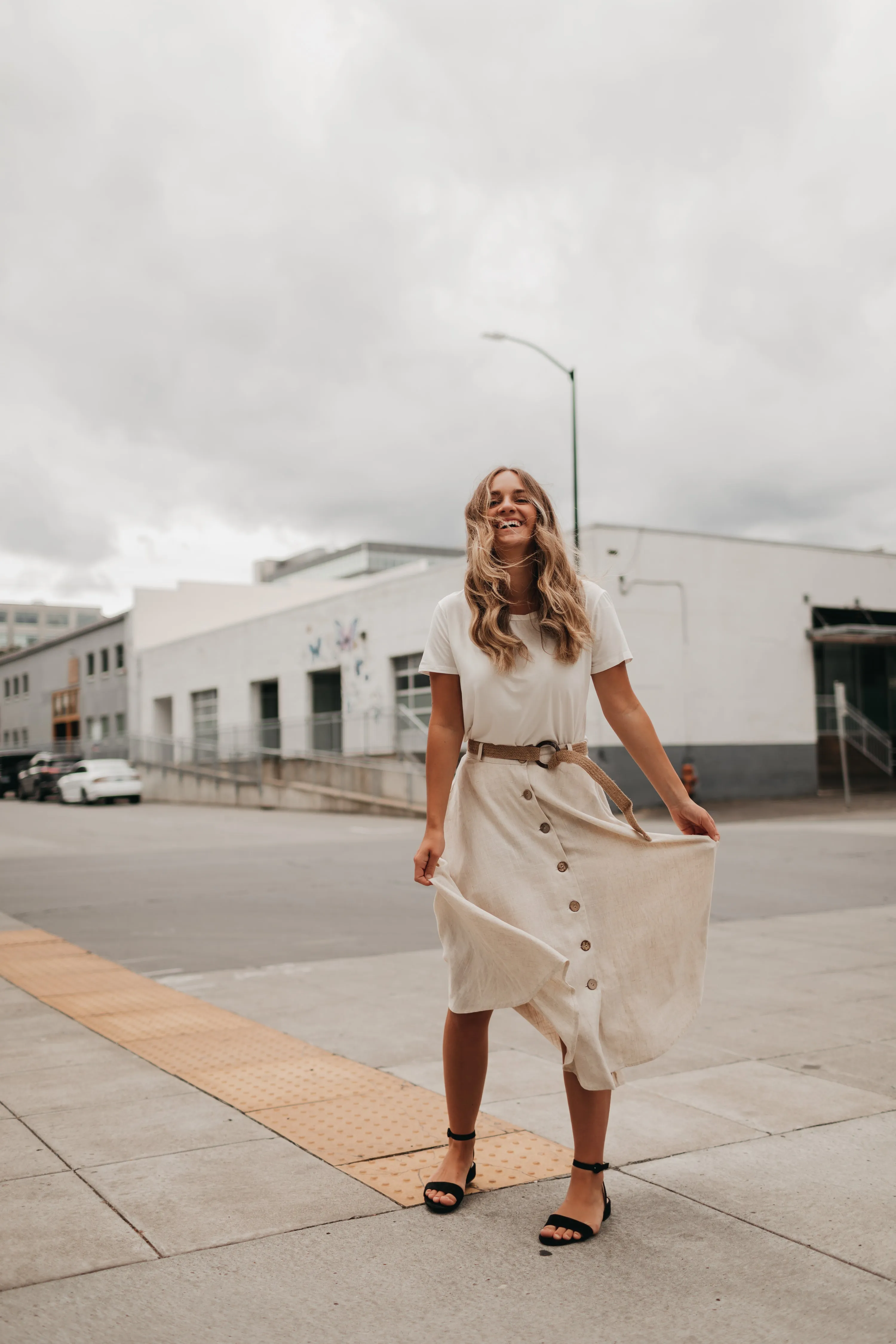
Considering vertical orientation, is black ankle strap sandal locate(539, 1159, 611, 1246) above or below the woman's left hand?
below

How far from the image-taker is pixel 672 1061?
4844 millimetres

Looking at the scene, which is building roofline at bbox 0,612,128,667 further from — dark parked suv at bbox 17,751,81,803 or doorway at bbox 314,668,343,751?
doorway at bbox 314,668,343,751

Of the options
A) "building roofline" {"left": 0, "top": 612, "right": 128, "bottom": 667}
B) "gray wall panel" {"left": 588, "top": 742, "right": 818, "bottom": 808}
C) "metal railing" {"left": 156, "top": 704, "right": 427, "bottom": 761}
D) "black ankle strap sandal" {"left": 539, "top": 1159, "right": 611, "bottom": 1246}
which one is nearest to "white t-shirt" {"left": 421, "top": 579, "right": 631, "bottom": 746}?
"black ankle strap sandal" {"left": 539, "top": 1159, "right": 611, "bottom": 1246}

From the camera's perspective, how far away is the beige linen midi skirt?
3.06 m

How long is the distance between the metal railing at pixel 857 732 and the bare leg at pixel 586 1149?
90.3 feet

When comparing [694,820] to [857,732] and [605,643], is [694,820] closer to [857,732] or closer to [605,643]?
[605,643]

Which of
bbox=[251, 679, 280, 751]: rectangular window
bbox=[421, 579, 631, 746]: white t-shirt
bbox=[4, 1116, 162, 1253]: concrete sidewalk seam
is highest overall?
bbox=[251, 679, 280, 751]: rectangular window

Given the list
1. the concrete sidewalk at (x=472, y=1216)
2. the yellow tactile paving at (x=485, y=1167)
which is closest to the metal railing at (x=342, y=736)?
the concrete sidewalk at (x=472, y=1216)

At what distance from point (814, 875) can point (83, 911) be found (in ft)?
23.6

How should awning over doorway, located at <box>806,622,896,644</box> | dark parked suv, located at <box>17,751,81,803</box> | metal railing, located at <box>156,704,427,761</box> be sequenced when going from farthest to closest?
dark parked suv, located at <box>17,751,81,803</box> < metal railing, located at <box>156,704,427,761</box> < awning over doorway, located at <box>806,622,896,644</box>

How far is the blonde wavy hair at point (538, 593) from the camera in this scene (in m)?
3.16

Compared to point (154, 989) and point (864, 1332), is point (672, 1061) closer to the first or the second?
point (864, 1332)

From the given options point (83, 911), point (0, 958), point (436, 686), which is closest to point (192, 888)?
point (83, 911)

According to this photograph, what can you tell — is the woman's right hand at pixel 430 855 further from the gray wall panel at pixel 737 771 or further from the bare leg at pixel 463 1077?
the gray wall panel at pixel 737 771
